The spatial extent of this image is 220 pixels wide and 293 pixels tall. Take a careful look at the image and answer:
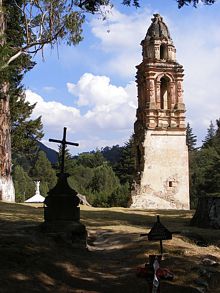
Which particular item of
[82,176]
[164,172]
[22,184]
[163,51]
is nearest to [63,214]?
[164,172]

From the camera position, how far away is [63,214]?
8875mm

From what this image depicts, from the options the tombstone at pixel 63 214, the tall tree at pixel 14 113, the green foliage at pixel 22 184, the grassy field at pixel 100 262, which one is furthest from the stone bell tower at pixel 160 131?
the green foliage at pixel 22 184

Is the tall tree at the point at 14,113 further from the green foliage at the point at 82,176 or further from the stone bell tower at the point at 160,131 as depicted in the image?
the green foliage at the point at 82,176

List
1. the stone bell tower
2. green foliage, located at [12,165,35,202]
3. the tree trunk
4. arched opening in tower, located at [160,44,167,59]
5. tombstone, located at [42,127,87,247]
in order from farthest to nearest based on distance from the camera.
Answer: green foliage, located at [12,165,35,202], arched opening in tower, located at [160,44,167,59], the stone bell tower, the tree trunk, tombstone, located at [42,127,87,247]

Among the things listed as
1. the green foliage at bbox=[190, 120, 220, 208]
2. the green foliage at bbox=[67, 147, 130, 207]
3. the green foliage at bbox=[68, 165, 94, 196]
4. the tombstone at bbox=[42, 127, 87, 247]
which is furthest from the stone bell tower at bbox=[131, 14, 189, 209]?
the green foliage at bbox=[68, 165, 94, 196]

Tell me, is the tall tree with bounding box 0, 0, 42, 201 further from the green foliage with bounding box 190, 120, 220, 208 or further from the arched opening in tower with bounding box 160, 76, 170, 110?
the green foliage with bounding box 190, 120, 220, 208

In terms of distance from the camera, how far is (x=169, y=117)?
81.8 feet

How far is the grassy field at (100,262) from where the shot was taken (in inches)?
240

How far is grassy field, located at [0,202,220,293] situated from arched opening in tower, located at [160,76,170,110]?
53.0 ft

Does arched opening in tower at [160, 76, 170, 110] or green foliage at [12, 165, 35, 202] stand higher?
arched opening in tower at [160, 76, 170, 110]

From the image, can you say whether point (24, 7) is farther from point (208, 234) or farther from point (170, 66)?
point (208, 234)

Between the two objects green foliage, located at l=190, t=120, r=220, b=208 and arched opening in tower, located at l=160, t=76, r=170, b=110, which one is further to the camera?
green foliage, located at l=190, t=120, r=220, b=208

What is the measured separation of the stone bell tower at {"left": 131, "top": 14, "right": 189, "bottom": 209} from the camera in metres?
24.0

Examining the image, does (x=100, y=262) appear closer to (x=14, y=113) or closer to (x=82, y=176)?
(x=14, y=113)
